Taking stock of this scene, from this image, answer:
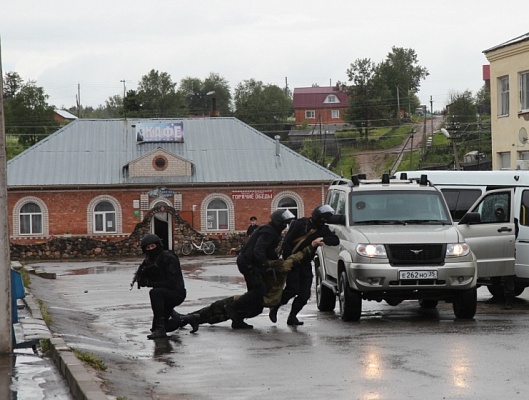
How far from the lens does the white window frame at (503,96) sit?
4059 centimetres

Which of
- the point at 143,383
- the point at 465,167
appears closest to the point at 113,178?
the point at 465,167

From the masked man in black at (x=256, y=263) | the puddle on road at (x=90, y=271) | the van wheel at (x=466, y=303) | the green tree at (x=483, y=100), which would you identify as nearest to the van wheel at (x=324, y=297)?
the masked man in black at (x=256, y=263)

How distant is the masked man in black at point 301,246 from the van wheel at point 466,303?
1901mm

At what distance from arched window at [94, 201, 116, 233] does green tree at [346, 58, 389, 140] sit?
45444 millimetres

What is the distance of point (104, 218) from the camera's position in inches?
2266

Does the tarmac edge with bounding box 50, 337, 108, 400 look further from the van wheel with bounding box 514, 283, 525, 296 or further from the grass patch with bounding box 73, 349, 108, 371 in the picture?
the van wheel with bounding box 514, 283, 525, 296

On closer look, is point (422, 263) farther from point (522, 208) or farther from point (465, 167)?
point (465, 167)

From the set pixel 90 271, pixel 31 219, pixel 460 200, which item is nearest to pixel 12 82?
pixel 31 219

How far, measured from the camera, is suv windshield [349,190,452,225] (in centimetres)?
1653

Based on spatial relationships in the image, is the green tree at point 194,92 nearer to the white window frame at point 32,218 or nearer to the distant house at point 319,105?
the distant house at point 319,105

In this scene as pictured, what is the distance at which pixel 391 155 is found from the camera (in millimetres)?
92188

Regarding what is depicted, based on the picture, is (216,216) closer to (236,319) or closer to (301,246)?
(301,246)

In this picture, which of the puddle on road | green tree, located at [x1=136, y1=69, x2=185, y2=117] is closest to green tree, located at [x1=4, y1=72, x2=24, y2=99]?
green tree, located at [x1=136, y1=69, x2=185, y2=117]

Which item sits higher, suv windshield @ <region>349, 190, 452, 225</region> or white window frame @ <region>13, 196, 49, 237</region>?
suv windshield @ <region>349, 190, 452, 225</region>
